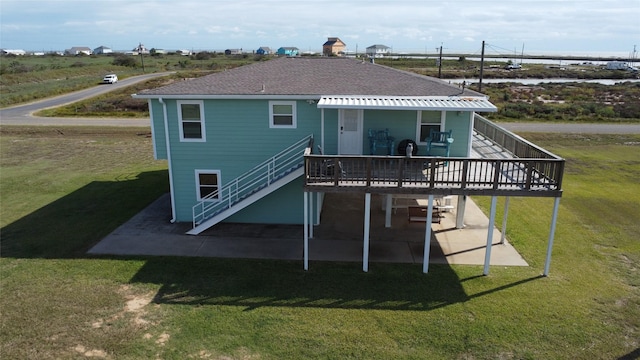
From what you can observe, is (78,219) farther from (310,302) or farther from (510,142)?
(510,142)

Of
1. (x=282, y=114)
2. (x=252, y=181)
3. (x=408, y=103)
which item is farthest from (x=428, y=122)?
(x=252, y=181)

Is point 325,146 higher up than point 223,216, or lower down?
higher up

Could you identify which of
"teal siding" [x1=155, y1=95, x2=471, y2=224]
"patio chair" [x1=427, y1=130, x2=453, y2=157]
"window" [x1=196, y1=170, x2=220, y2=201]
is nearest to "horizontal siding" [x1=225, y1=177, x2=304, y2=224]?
"teal siding" [x1=155, y1=95, x2=471, y2=224]

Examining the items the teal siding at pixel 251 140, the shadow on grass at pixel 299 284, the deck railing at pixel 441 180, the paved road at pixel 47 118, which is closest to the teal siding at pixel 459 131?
the teal siding at pixel 251 140

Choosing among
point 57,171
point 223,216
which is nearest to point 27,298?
point 223,216

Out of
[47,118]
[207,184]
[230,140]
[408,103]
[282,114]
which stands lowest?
[47,118]

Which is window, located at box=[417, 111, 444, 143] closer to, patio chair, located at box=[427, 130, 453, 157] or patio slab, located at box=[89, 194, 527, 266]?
patio chair, located at box=[427, 130, 453, 157]

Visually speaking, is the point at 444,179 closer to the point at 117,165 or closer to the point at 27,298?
the point at 27,298
